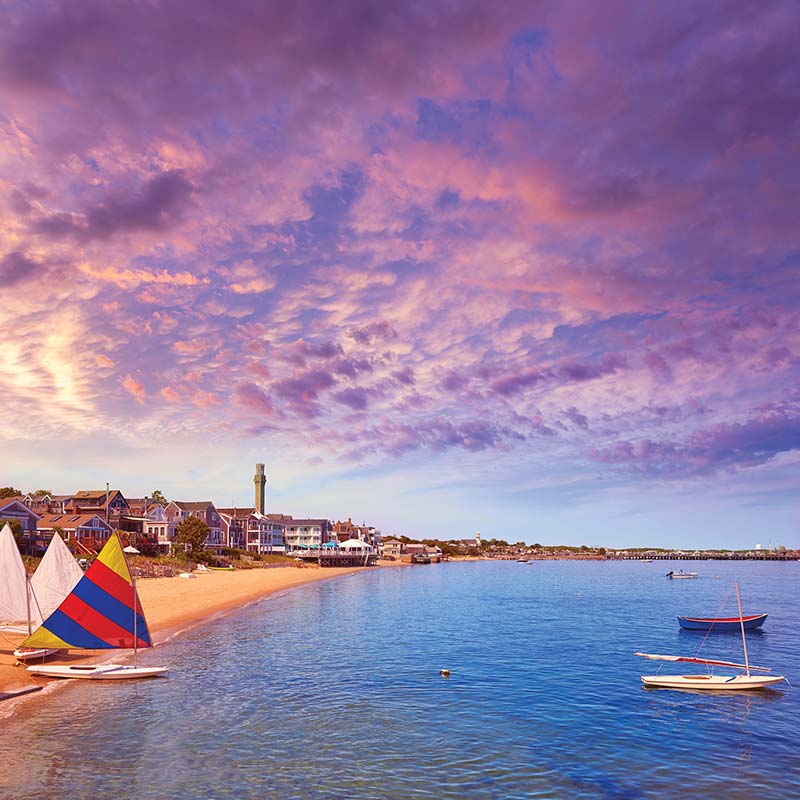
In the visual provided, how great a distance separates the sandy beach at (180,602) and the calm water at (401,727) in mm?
3313

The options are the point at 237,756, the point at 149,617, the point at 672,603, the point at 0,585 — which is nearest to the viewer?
the point at 237,756

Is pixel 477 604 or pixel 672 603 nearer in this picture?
pixel 477 604

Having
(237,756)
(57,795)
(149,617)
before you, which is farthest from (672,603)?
(57,795)

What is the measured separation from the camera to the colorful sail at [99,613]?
3169 centimetres

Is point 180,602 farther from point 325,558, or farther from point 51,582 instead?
point 325,558

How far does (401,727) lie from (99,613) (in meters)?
16.8

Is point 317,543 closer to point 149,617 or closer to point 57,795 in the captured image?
point 149,617

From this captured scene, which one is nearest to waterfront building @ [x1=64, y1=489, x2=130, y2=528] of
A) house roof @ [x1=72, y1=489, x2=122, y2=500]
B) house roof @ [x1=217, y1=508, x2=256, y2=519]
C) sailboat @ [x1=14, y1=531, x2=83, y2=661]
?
house roof @ [x1=72, y1=489, x2=122, y2=500]

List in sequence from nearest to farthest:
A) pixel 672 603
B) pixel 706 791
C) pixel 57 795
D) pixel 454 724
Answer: pixel 57 795, pixel 706 791, pixel 454 724, pixel 672 603

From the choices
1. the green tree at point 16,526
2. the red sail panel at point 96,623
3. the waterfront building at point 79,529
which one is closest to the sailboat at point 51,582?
the red sail panel at point 96,623

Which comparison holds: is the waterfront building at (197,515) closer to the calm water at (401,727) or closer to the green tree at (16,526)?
the green tree at (16,526)

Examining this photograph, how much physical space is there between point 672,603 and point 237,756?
85877 mm

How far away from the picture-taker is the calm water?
20812 millimetres

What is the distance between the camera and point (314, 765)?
2220 centimetres
